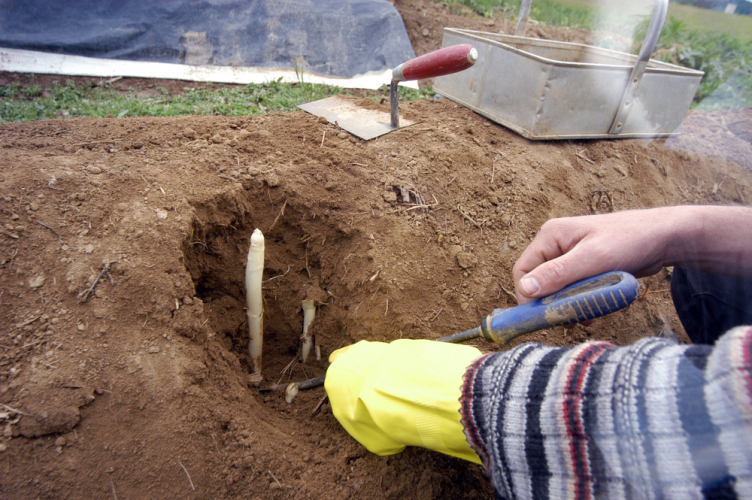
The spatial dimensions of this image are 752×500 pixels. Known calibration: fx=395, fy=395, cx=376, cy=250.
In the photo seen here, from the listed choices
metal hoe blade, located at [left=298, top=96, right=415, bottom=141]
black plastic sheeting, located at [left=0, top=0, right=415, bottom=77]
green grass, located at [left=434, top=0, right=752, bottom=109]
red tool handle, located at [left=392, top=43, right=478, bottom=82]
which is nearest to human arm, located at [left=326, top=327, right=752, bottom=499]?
red tool handle, located at [left=392, top=43, right=478, bottom=82]

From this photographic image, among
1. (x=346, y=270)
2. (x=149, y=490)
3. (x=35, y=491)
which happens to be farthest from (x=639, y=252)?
(x=35, y=491)

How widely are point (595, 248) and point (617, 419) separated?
1.94ft

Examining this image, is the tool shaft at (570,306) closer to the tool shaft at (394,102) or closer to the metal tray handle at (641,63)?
the tool shaft at (394,102)

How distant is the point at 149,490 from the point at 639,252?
→ 157 cm

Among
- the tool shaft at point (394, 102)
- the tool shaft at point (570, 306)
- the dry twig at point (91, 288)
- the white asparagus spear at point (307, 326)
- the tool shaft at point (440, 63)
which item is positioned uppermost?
the tool shaft at point (440, 63)

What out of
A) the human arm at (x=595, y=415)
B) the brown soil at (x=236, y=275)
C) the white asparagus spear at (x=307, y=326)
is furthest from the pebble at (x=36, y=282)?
the human arm at (x=595, y=415)

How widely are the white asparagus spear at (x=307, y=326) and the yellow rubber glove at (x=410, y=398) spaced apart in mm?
723

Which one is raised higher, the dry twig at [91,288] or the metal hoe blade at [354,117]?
the metal hoe blade at [354,117]

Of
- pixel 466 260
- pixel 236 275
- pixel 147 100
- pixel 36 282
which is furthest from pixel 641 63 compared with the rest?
pixel 147 100

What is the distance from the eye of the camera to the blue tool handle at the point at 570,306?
0.98 meters

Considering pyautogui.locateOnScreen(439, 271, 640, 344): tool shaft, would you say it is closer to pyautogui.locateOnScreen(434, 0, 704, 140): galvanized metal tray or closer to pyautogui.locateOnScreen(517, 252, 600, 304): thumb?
pyautogui.locateOnScreen(517, 252, 600, 304): thumb

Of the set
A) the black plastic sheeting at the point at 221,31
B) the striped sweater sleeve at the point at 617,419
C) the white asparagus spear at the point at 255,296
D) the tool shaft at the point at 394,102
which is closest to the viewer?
the striped sweater sleeve at the point at 617,419

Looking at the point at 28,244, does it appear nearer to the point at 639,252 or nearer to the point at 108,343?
the point at 108,343

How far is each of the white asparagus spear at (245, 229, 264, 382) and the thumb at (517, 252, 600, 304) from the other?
1.05 metres
